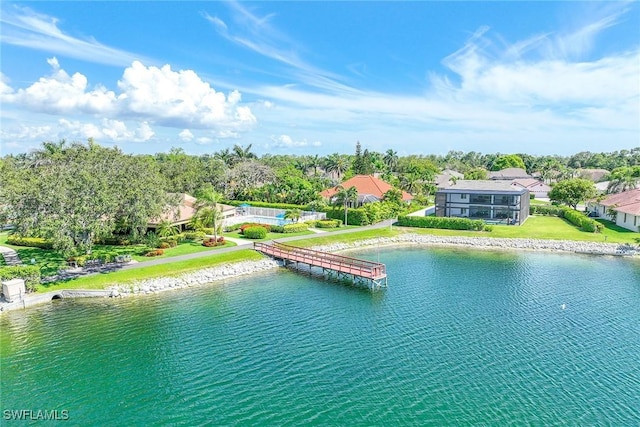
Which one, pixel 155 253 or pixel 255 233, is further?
pixel 255 233

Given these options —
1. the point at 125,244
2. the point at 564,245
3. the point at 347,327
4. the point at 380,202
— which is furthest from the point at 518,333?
the point at 380,202

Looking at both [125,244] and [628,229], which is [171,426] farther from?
[628,229]

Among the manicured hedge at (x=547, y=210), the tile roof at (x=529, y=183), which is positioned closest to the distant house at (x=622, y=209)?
the manicured hedge at (x=547, y=210)

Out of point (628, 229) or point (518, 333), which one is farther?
point (628, 229)

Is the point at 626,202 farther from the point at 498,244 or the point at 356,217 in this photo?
the point at 356,217

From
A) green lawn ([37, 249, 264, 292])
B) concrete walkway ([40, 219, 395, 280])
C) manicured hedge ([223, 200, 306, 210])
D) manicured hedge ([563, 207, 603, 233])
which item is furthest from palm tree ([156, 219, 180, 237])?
manicured hedge ([563, 207, 603, 233])

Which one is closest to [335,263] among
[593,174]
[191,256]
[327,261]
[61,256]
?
[327,261]

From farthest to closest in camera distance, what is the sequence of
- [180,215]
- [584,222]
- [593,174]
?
[593,174] < [584,222] < [180,215]
